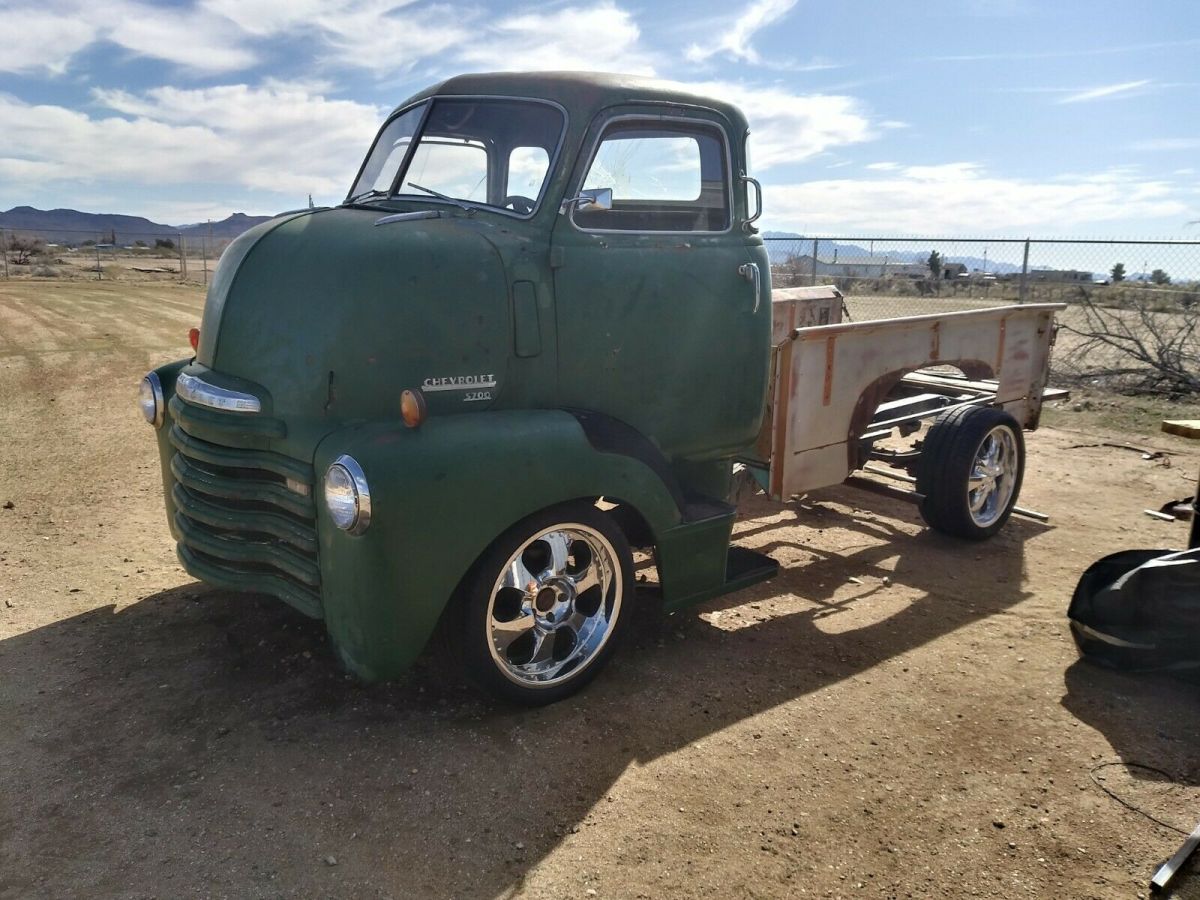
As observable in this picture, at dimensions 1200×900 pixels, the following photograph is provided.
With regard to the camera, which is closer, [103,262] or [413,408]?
[413,408]

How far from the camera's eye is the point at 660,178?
433 centimetres

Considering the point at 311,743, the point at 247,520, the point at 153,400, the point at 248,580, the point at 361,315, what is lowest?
the point at 311,743

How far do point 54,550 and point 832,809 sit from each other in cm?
460

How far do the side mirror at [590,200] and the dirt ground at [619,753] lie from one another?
6.58ft

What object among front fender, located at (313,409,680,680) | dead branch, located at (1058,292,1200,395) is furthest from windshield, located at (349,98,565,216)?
dead branch, located at (1058,292,1200,395)

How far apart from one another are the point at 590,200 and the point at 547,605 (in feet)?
5.55

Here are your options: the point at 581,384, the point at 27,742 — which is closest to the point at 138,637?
the point at 27,742

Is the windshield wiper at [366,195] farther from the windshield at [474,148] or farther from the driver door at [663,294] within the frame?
the driver door at [663,294]

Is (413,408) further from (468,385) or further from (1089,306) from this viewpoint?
A: (1089,306)

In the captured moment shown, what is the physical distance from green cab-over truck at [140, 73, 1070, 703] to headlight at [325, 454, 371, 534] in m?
0.01

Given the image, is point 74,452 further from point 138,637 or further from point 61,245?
point 61,245

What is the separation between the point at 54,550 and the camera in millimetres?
5301

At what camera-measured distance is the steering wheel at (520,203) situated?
3848 millimetres

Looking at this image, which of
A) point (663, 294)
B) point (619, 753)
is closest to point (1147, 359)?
point (663, 294)
